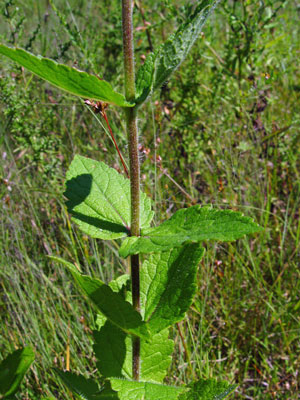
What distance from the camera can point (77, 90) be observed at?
979mm

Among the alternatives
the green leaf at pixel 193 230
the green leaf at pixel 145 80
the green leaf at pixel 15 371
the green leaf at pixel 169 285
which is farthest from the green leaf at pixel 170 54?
the green leaf at pixel 15 371

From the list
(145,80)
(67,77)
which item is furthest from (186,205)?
(67,77)

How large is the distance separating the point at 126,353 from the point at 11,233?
1021 mm

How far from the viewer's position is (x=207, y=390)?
125 cm

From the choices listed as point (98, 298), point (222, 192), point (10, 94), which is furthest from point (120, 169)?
point (98, 298)

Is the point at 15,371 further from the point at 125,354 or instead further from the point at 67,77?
the point at 67,77

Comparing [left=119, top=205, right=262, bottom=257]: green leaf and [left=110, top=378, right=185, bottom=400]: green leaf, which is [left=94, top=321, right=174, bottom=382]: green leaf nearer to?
[left=110, top=378, right=185, bottom=400]: green leaf

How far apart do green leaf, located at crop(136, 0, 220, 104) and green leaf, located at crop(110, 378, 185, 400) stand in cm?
75

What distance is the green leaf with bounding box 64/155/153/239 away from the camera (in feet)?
4.04

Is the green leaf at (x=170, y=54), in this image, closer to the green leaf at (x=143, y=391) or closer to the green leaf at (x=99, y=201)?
the green leaf at (x=99, y=201)

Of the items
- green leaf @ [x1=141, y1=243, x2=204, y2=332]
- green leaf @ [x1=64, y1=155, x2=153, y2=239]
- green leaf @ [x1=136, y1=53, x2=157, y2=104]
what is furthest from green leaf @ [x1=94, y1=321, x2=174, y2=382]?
green leaf @ [x1=136, y1=53, x2=157, y2=104]

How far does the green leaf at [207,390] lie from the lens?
1194 mm

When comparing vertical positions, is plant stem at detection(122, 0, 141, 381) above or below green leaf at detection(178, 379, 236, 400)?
above

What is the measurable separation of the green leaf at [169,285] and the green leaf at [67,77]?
18.4 inches
